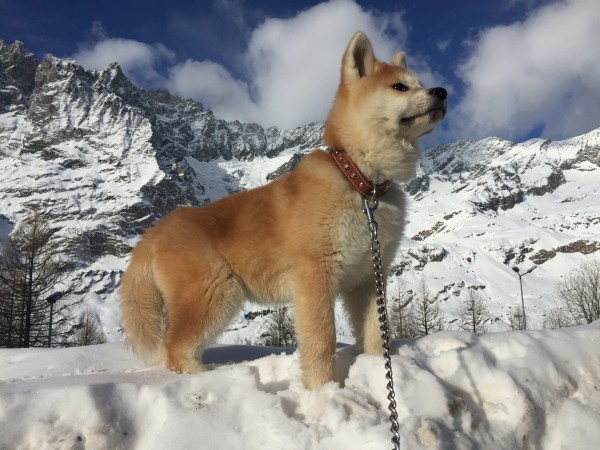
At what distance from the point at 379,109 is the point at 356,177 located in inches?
28.6

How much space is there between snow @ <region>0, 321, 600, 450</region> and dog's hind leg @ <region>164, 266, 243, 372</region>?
26 centimetres

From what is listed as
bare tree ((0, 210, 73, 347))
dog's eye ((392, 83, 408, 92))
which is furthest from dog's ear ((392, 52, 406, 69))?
bare tree ((0, 210, 73, 347))

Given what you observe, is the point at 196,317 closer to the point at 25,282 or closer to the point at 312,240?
the point at 312,240

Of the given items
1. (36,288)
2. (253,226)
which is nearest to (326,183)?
(253,226)

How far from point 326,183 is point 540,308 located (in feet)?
601

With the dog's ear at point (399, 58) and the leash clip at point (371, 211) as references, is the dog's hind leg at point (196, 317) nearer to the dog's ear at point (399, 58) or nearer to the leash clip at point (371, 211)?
the leash clip at point (371, 211)

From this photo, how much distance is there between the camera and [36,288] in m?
25.2

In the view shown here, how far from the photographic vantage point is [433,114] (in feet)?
13.8

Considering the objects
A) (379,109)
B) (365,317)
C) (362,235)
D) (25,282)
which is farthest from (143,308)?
(25,282)

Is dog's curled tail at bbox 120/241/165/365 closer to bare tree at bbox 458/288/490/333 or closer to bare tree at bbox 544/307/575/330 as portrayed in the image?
bare tree at bbox 458/288/490/333

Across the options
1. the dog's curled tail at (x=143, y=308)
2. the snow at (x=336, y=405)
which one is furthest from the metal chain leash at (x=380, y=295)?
the dog's curled tail at (x=143, y=308)

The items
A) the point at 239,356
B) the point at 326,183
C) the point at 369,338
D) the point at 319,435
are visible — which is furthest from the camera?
the point at 239,356

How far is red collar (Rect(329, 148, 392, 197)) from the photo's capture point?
411 centimetres

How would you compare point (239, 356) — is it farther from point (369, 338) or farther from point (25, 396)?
point (25, 396)
